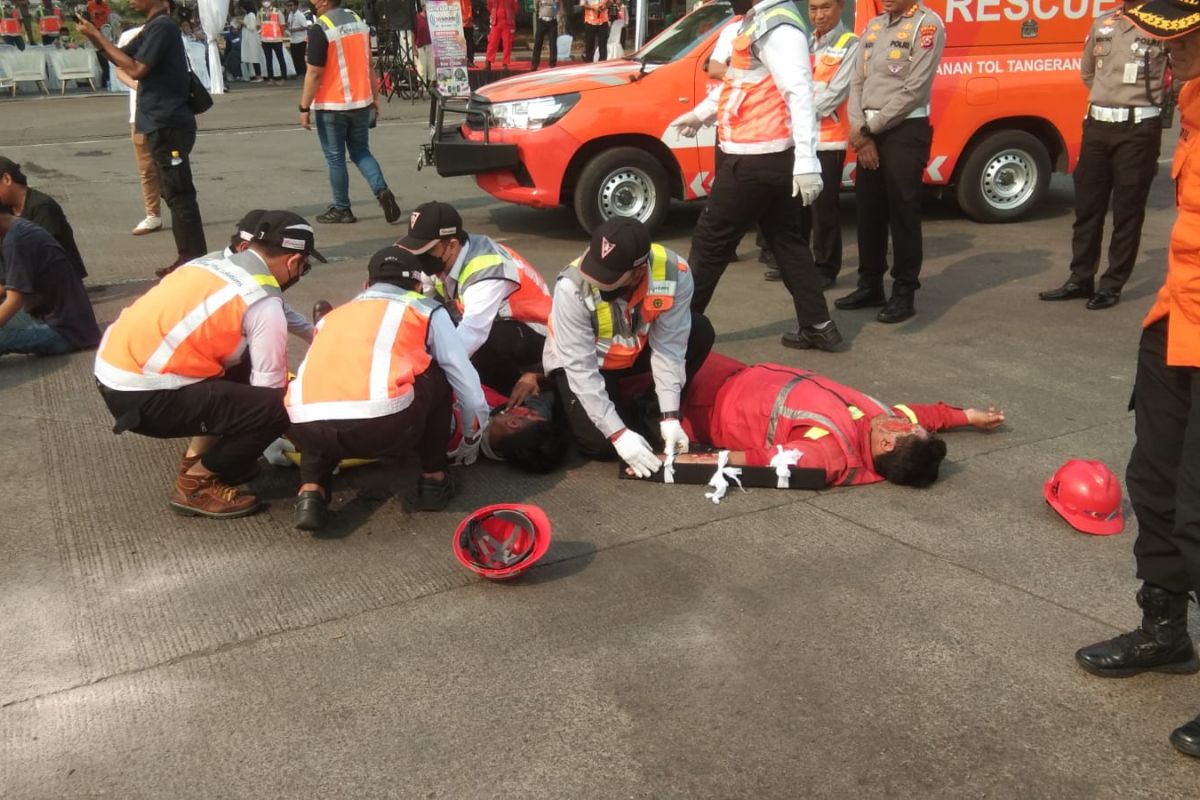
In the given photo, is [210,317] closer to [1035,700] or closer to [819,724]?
[819,724]

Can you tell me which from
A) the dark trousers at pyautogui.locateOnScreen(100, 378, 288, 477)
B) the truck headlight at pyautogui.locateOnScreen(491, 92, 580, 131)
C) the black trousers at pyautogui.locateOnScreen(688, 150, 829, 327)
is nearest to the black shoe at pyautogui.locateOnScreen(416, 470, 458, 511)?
the dark trousers at pyautogui.locateOnScreen(100, 378, 288, 477)

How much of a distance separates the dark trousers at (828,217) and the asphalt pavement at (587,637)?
197 cm

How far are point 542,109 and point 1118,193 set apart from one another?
4.03m

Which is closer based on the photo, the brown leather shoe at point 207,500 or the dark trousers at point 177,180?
the brown leather shoe at point 207,500

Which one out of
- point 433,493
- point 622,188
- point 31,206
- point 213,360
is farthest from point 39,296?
point 622,188

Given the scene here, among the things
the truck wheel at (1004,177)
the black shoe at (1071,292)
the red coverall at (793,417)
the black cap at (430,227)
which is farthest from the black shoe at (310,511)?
the truck wheel at (1004,177)

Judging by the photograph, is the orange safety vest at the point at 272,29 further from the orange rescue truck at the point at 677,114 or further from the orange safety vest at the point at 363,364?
the orange safety vest at the point at 363,364

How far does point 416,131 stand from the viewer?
598 inches

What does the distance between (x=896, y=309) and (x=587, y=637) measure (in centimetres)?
396

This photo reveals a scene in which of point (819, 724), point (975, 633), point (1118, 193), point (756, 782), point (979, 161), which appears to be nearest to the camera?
point (756, 782)

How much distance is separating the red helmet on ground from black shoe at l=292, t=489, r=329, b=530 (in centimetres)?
58

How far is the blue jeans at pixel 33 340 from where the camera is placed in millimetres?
5855

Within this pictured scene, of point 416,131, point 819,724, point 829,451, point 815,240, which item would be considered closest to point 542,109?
point 815,240

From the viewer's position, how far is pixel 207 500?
4.16 m
